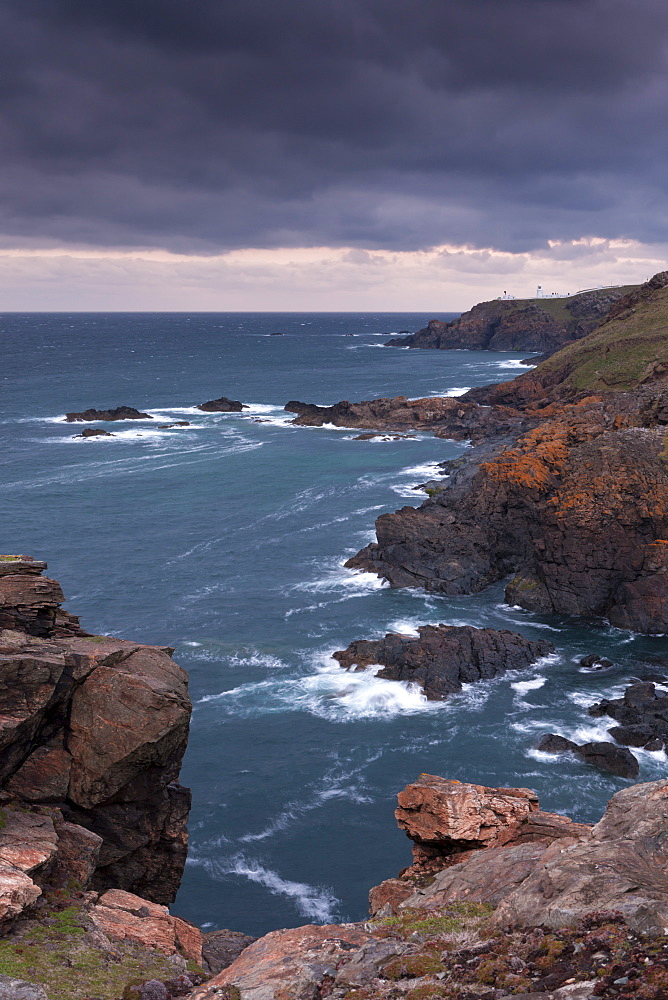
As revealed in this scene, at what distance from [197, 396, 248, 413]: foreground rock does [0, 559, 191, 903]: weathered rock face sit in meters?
128

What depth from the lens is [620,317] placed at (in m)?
132

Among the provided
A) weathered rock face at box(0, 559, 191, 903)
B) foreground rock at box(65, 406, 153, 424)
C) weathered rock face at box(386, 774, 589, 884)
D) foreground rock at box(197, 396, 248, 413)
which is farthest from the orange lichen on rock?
foreground rock at box(197, 396, 248, 413)

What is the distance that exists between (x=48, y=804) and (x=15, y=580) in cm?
703

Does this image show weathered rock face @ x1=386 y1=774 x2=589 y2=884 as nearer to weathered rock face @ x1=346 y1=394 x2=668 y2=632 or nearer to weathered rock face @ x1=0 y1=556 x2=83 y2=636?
weathered rock face @ x1=0 y1=556 x2=83 y2=636

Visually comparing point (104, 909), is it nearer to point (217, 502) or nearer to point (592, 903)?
point (592, 903)

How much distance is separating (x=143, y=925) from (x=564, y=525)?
4447cm

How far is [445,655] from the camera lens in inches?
1880

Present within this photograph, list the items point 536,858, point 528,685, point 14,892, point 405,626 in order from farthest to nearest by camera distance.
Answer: point 405,626
point 528,685
point 536,858
point 14,892

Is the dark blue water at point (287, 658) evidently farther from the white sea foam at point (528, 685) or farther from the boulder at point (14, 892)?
the boulder at point (14, 892)

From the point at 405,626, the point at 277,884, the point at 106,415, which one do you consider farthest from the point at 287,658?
the point at 106,415

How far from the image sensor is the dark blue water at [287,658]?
34.3 metres

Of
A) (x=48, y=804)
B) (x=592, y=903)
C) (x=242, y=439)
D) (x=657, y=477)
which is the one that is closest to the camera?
(x=592, y=903)

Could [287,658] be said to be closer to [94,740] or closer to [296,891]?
[296,891]

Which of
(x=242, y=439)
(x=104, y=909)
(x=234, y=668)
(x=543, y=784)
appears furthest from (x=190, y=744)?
(x=242, y=439)
